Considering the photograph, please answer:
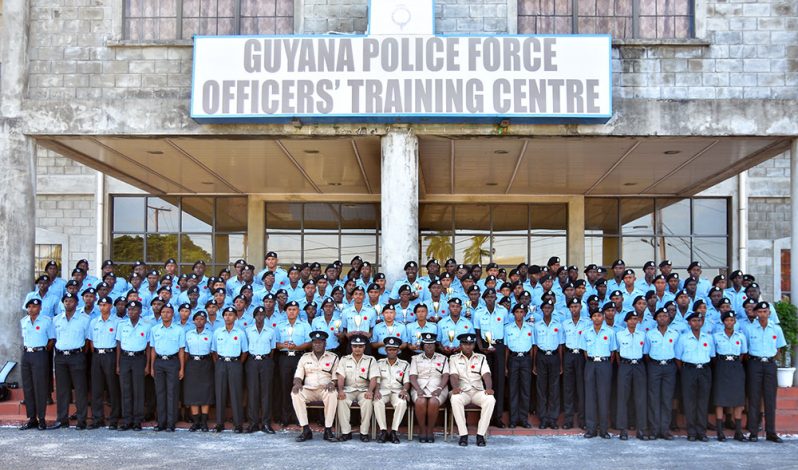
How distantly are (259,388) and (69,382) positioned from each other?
2304mm

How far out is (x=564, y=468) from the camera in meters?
7.14

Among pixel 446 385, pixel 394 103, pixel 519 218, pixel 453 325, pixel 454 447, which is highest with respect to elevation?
pixel 394 103

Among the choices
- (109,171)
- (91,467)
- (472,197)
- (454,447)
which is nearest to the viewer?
(91,467)

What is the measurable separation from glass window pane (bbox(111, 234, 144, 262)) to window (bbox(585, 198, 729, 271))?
10.1m

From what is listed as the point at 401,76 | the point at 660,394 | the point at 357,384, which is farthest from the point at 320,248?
the point at 660,394

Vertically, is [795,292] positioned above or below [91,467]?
above

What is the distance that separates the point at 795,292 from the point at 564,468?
17.2ft

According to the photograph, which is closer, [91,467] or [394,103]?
[91,467]

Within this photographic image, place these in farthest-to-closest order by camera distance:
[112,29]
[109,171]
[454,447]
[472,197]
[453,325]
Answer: [472,197] < [109,171] < [112,29] < [453,325] < [454,447]

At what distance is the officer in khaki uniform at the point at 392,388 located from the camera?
27.2 feet

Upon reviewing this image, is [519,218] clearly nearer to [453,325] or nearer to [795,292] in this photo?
[795,292]

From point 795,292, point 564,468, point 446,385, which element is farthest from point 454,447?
point 795,292

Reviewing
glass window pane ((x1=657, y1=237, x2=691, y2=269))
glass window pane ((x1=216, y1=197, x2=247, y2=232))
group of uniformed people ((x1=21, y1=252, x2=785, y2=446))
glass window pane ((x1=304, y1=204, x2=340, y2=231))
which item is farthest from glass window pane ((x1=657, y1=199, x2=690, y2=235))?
glass window pane ((x1=216, y1=197, x2=247, y2=232))

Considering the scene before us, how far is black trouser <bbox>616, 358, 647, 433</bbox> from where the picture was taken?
862 centimetres
